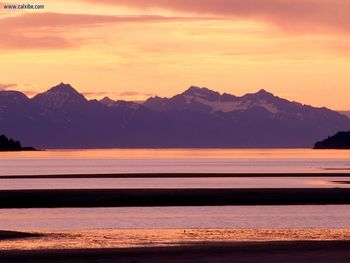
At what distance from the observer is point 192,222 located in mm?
51812

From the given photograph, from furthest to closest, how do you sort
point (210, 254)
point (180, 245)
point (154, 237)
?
point (154, 237)
point (180, 245)
point (210, 254)

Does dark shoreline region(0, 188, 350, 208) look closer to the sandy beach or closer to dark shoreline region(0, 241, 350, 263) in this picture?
the sandy beach

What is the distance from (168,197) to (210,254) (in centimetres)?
3899

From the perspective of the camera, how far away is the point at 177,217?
183ft

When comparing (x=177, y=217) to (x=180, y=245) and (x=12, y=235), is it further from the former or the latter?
(x=180, y=245)

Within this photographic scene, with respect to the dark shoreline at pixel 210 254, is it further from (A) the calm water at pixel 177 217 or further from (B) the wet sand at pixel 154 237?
(A) the calm water at pixel 177 217

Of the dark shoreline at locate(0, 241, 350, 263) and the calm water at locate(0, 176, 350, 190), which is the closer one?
the dark shoreline at locate(0, 241, 350, 263)

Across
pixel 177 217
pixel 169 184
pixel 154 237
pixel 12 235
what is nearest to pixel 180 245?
pixel 154 237

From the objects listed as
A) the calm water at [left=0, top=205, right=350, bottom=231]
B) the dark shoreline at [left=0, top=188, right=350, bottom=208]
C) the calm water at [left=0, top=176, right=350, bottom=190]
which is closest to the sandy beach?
the calm water at [left=0, top=205, right=350, bottom=231]

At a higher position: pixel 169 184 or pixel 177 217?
pixel 169 184

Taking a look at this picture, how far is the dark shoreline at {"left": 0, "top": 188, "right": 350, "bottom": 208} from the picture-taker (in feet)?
226

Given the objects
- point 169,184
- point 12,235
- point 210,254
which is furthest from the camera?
point 169,184

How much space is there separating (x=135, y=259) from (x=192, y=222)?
57.4ft

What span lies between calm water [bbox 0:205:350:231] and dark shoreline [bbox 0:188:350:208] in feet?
15.8
